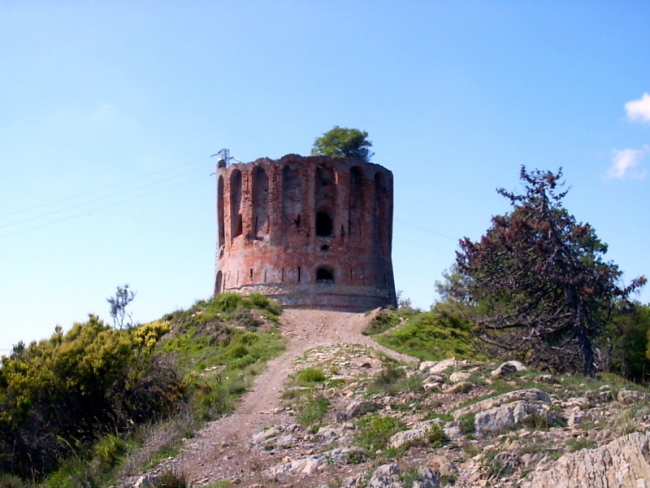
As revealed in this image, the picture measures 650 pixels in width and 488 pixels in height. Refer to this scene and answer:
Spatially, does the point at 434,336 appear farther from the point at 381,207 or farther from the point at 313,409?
the point at 313,409

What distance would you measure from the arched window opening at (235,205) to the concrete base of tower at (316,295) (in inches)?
98.6

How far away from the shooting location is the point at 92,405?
13.0 metres

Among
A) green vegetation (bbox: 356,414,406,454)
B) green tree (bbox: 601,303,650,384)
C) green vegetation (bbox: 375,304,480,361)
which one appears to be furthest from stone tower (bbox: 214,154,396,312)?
green vegetation (bbox: 356,414,406,454)

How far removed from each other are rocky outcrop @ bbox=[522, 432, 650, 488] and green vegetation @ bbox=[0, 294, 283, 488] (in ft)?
19.3

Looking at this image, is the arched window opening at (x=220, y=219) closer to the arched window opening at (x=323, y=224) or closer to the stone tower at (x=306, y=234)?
the stone tower at (x=306, y=234)

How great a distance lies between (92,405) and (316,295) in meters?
13.4

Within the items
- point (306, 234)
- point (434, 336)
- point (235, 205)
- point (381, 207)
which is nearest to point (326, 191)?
point (306, 234)

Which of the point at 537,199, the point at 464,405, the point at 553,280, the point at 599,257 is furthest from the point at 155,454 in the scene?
the point at 599,257

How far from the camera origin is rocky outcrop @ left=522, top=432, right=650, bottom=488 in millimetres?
6324

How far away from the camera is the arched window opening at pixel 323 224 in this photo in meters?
27.6

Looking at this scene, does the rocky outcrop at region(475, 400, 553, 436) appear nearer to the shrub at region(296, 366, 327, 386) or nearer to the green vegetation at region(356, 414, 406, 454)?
the green vegetation at region(356, 414, 406, 454)

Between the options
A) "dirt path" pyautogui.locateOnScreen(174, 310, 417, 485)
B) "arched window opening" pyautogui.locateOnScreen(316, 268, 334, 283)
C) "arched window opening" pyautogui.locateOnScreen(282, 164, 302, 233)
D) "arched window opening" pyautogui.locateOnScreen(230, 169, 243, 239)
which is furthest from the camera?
"arched window opening" pyautogui.locateOnScreen(230, 169, 243, 239)

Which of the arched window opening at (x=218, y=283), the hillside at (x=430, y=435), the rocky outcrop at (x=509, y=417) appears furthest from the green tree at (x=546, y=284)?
the arched window opening at (x=218, y=283)

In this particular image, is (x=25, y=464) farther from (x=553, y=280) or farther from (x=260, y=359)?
(x=553, y=280)
